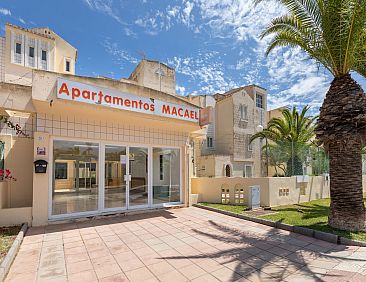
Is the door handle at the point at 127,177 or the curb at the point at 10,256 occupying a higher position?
the door handle at the point at 127,177

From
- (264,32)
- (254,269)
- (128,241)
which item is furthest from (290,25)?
(128,241)

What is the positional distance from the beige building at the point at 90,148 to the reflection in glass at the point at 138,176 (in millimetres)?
41

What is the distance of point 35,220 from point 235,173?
1932 centimetres

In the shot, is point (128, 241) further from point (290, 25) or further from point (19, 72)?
point (19, 72)

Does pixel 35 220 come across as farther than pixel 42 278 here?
Yes

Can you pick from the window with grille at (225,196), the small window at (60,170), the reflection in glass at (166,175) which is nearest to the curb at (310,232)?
the window with grille at (225,196)

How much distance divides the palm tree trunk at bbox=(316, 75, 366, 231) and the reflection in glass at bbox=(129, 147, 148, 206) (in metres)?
6.72

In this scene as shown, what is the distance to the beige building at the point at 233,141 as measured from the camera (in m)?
22.6

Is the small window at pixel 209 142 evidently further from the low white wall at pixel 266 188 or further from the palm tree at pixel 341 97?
the palm tree at pixel 341 97

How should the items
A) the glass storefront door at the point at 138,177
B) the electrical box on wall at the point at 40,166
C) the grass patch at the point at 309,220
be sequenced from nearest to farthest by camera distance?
the grass patch at the point at 309,220
the electrical box on wall at the point at 40,166
the glass storefront door at the point at 138,177

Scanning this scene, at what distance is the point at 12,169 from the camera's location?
809cm

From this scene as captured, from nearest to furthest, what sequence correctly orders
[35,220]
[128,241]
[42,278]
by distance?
[42,278] → [128,241] → [35,220]

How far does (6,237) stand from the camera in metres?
5.80

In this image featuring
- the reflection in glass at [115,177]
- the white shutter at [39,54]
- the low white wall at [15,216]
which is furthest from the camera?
the white shutter at [39,54]
